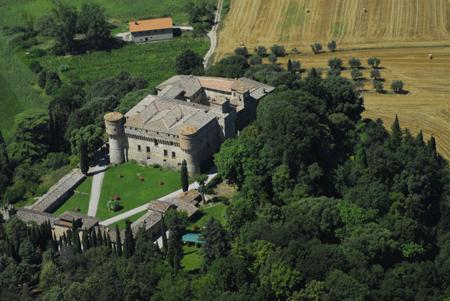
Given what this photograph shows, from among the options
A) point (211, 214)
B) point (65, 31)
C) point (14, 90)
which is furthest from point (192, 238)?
point (65, 31)

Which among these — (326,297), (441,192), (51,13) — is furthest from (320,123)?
(51,13)

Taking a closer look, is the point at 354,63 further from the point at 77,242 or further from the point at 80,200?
the point at 77,242

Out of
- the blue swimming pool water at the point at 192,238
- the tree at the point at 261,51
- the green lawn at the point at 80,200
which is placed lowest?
the blue swimming pool water at the point at 192,238

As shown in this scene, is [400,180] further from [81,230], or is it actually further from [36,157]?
[36,157]

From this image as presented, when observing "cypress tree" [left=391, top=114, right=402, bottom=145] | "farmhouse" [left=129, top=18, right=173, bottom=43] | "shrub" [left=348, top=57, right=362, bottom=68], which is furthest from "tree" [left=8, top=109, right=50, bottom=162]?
"shrub" [left=348, top=57, right=362, bottom=68]

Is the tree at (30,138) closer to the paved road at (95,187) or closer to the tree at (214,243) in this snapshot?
the paved road at (95,187)

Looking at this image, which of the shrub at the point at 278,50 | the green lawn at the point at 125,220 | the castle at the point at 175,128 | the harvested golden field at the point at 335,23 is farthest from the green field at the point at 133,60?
the green lawn at the point at 125,220
